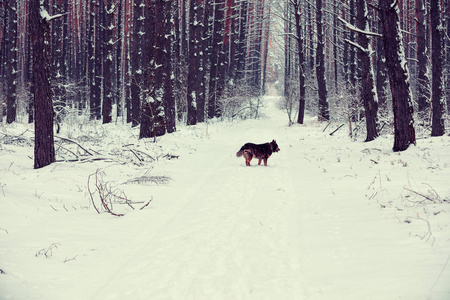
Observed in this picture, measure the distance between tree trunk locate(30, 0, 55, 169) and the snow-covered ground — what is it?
514 millimetres

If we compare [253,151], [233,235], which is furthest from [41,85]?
[233,235]

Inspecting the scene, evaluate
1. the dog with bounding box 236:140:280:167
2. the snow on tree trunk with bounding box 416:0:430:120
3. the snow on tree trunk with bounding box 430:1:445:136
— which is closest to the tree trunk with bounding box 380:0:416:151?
the dog with bounding box 236:140:280:167

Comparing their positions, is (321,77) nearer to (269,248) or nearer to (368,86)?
(368,86)

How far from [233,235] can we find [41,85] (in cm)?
637

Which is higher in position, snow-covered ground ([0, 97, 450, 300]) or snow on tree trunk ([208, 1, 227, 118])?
snow on tree trunk ([208, 1, 227, 118])

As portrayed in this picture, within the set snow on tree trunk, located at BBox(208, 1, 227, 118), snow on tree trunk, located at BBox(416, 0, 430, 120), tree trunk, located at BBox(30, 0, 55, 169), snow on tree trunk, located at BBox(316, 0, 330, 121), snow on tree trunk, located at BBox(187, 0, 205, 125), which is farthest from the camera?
snow on tree trunk, located at BBox(208, 1, 227, 118)

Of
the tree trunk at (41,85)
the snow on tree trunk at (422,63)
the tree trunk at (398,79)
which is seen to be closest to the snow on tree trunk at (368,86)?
the tree trunk at (398,79)

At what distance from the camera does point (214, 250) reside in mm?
3596

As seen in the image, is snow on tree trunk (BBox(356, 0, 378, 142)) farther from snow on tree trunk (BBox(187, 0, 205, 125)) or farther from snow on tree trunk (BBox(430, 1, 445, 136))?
snow on tree trunk (BBox(187, 0, 205, 125))

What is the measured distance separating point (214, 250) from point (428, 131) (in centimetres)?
1400

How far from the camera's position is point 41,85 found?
7.30 m

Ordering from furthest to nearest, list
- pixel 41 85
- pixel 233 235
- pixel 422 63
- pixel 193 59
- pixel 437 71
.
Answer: pixel 193 59
pixel 422 63
pixel 437 71
pixel 41 85
pixel 233 235

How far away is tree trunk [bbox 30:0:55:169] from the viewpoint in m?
7.17

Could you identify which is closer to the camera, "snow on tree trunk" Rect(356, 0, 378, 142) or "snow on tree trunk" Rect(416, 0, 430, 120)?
"snow on tree trunk" Rect(356, 0, 378, 142)
